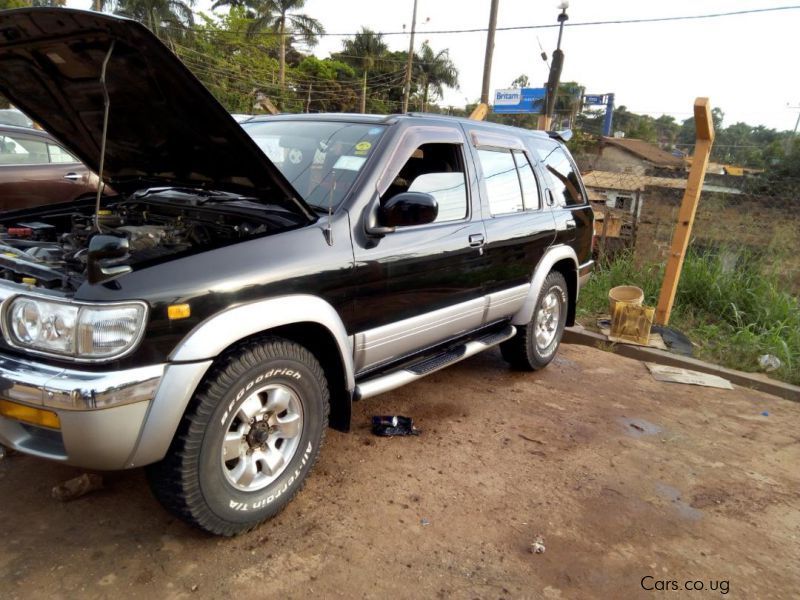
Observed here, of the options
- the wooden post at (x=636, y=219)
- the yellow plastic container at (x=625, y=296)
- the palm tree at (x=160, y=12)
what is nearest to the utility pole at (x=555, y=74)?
the wooden post at (x=636, y=219)

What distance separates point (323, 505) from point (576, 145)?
40.8 m

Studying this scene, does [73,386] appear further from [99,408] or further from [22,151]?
[22,151]

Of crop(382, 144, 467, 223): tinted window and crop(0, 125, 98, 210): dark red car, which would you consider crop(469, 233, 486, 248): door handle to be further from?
crop(0, 125, 98, 210): dark red car

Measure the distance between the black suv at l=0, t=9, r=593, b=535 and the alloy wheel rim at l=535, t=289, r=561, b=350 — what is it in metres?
0.91

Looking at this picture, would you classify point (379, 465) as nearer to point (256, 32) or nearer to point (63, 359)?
point (63, 359)

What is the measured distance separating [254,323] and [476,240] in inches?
69.5

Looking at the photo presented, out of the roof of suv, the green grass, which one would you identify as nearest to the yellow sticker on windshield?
the roof of suv

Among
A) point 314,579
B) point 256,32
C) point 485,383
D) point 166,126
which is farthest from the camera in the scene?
point 256,32

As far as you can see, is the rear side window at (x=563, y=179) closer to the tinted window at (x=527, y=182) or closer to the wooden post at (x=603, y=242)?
the tinted window at (x=527, y=182)

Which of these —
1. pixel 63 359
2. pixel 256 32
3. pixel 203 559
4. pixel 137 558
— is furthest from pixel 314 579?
pixel 256 32

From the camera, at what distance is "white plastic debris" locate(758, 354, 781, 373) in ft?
17.3

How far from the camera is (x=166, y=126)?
2602 millimetres

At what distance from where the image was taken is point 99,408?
1894mm

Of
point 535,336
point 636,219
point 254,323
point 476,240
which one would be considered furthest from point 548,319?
point 636,219
